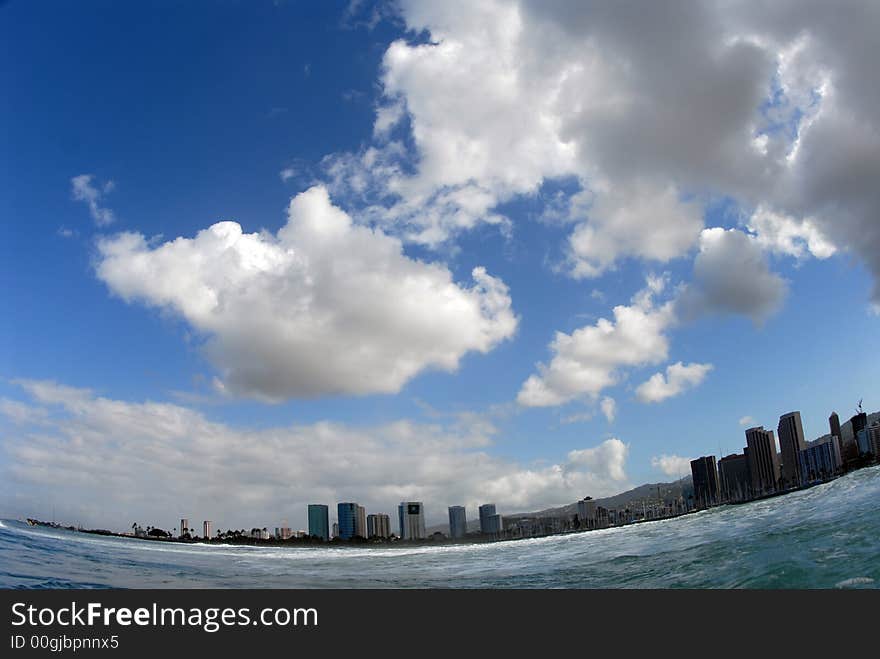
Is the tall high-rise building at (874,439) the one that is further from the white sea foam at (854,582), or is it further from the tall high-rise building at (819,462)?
the white sea foam at (854,582)

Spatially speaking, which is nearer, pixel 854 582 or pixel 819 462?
pixel 854 582

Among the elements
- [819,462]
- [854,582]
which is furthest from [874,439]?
[854,582]

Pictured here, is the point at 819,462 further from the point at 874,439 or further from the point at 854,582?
the point at 854,582

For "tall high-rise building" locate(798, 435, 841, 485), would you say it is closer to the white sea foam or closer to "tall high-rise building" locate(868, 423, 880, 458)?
"tall high-rise building" locate(868, 423, 880, 458)

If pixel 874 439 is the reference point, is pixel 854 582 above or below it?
below

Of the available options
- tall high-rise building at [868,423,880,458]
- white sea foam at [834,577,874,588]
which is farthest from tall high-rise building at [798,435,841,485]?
white sea foam at [834,577,874,588]

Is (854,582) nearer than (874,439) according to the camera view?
Yes

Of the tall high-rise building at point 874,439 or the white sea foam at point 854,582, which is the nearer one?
the white sea foam at point 854,582

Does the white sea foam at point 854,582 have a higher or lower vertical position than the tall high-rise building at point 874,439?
lower

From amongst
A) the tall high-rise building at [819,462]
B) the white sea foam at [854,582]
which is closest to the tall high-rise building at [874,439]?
the tall high-rise building at [819,462]

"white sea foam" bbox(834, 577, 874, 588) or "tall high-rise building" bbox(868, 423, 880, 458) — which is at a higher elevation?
"tall high-rise building" bbox(868, 423, 880, 458)
